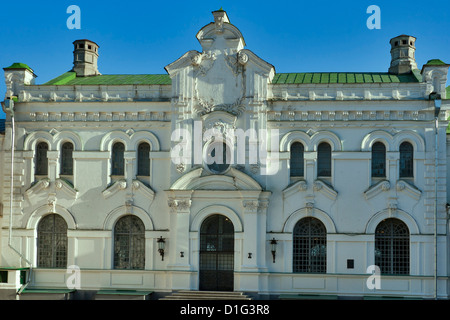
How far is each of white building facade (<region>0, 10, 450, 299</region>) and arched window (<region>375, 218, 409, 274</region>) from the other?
0.15 feet

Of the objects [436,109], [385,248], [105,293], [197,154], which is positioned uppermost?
[436,109]

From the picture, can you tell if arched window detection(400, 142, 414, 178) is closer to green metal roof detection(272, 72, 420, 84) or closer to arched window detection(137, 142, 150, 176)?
green metal roof detection(272, 72, 420, 84)

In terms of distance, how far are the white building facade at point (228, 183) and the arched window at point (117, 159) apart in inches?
5.3

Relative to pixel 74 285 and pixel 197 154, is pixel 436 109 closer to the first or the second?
pixel 197 154

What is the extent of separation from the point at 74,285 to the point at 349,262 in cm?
1254

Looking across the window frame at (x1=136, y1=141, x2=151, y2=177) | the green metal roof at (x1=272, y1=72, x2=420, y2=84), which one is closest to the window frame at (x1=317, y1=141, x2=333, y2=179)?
the green metal roof at (x1=272, y1=72, x2=420, y2=84)

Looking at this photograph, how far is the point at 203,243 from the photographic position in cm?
3017

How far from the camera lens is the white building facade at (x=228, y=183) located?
2931cm

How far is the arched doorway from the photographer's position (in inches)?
1174

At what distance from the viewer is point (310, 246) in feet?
97.8

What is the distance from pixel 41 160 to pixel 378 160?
15.7 m

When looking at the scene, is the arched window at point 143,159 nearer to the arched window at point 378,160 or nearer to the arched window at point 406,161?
the arched window at point 378,160

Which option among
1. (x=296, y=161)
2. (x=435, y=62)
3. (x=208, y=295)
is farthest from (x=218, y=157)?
(x=435, y=62)

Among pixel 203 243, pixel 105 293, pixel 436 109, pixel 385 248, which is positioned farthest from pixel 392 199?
pixel 105 293
